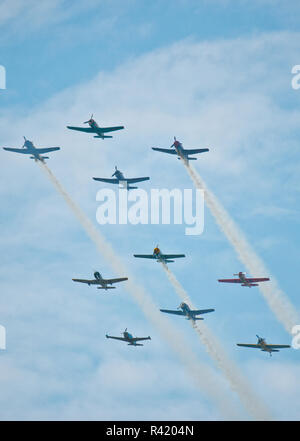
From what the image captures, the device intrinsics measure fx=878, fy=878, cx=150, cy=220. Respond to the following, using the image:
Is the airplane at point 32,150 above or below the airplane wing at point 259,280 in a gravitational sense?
above

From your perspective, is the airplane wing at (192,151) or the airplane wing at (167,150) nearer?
the airplane wing at (192,151)

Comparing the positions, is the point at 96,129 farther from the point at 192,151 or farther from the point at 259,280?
the point at 259,280

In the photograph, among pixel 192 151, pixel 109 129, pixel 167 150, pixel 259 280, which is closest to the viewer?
pixel 259 280

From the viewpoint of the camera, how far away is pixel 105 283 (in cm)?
17225

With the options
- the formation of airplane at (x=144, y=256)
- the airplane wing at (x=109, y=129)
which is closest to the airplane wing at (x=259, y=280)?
the formation of airplane at (x=144, y=256)

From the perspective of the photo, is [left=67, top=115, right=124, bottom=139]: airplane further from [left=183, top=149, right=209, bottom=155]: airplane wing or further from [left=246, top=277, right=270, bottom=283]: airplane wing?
[left=246, top=277, right=270, bottom=283]: airplane wing

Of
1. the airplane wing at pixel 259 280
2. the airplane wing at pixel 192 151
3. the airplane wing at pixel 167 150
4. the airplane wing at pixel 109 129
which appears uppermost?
the airplane wing at pixel 109 129

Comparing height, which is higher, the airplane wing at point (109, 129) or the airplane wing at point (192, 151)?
the airplane wing at point (109, 129)

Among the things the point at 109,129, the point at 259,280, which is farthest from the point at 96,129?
the point at 259,280

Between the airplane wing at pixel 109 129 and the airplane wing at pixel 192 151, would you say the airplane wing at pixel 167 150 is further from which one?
the airplane wing at pixel 109 129

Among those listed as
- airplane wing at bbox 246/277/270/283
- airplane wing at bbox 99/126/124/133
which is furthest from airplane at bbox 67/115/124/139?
airplane wing at bbox 246/277/270/283

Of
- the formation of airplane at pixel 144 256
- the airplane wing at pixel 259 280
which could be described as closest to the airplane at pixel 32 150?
the formation of airplane at pixel 144 256
